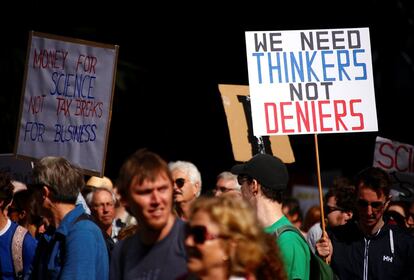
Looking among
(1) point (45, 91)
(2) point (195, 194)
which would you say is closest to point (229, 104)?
(2) point (195, 194)

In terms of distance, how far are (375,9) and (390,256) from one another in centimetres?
1209

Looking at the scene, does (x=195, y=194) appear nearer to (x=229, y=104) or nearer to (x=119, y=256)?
(x=229, y=104)

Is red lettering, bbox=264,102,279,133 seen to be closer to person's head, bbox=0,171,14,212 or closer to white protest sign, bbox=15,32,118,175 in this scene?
white protest sign, bbox=15,32,118,175

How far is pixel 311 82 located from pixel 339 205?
1978mm

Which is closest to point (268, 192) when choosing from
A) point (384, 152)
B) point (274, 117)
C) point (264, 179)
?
point (264, 179)

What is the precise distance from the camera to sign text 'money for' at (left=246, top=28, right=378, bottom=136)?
8500mm

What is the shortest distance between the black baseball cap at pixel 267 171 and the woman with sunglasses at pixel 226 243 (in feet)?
6.22

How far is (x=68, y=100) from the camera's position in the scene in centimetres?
948

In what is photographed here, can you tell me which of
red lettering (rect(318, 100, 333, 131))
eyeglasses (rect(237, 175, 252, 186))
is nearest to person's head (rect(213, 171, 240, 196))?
red lettering (rect(318, 100, 333, 131))

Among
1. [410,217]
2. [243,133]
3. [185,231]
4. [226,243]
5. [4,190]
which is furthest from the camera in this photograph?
[410,217]

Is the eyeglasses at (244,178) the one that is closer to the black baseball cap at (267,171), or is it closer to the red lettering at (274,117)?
the black baseball cap at (267,171)

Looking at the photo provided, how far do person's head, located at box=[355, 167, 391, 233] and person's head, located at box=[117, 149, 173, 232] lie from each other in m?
2.80

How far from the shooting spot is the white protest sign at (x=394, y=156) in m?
11.9

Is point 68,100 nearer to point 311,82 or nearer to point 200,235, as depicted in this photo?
point 311,82
